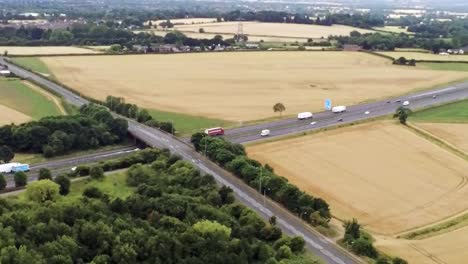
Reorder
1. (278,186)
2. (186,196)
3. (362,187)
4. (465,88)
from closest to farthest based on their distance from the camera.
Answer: (186,196)
(278,186)
(362,187)
(465,88)

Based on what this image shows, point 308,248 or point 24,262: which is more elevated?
point 24,262

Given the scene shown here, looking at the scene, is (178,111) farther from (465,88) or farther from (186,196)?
(465,88)

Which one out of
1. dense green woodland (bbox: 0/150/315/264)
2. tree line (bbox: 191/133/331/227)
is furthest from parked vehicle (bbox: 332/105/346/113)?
dense green woodland (bbox: 0/150/315/264)

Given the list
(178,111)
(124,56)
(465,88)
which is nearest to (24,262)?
(178,111)

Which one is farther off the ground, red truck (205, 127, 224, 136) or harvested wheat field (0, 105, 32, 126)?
red truck (205, 127, 224, 136)

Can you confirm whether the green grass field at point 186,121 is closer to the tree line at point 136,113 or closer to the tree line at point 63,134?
the tree line at point 136,113

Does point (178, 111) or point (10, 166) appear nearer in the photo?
point (10, 166)

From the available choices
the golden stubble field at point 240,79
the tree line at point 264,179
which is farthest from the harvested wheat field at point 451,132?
the tree line at point 264,179

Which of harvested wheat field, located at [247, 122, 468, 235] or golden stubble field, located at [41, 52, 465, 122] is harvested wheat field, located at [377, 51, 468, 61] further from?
harvested wheat field, located at [247, 122, 468, 235]
